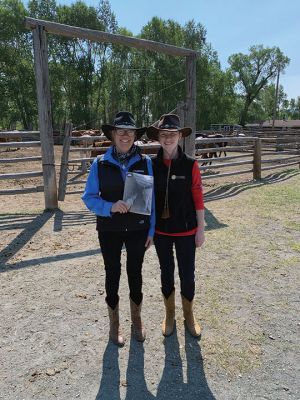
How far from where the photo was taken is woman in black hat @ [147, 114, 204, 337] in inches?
99.7

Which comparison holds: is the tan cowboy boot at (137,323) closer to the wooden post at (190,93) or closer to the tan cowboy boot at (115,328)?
the tan cowboy boot at (115,328)

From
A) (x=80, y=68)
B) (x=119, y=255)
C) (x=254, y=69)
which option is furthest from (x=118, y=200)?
(x=254, y=69)

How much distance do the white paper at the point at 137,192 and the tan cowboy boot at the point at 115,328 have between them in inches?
31.4

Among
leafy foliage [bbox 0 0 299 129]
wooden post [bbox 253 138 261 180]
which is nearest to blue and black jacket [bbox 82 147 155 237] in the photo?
wooden post [bbox 253 138 261 180]

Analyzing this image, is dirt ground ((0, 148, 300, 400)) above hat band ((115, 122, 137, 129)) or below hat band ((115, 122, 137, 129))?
below

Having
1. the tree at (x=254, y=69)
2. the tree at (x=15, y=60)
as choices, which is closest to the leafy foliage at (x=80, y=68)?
the tree at (x=15, y=60)

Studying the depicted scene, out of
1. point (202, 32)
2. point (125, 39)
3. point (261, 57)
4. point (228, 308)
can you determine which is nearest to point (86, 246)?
point (228, 308)

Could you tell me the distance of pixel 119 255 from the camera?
2545 millimetres

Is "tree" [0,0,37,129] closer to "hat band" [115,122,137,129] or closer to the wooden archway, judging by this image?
the wooden archway

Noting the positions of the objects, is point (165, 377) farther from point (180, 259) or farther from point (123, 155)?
point (123, 155)

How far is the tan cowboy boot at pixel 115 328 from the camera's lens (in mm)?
2635

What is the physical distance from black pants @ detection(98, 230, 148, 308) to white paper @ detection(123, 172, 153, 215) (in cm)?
21

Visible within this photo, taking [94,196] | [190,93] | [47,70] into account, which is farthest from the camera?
[190,93]

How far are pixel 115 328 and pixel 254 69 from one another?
61.0 metres
